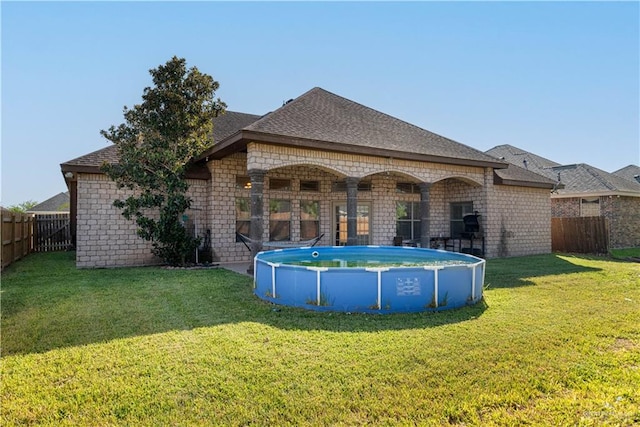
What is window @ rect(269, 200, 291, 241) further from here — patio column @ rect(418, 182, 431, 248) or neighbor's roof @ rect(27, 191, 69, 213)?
neighbor's roof @ rect(27, 191, 69, 213)

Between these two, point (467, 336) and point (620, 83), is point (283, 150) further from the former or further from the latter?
point (620, 83)

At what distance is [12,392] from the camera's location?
116 inches

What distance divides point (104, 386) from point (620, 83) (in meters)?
16.1

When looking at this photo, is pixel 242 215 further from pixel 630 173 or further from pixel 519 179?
pixel 630 173

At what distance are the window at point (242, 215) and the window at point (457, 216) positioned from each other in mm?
8232

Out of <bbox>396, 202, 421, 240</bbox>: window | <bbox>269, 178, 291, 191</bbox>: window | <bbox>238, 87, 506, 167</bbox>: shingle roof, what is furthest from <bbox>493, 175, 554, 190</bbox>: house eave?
<bbox>269, 178, 291, 191</bbox>: window

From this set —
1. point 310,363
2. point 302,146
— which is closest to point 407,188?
point 302,146

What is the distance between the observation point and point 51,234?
15797 millimetres

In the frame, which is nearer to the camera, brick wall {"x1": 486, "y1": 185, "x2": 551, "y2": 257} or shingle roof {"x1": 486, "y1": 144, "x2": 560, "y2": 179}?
brick wall {"x1": 486, "y1": 185, "x2": 551, "y2": 257}

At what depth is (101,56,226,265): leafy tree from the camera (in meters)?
9.50

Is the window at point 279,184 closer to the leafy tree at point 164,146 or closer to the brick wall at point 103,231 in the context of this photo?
the leafy tree at point 164,146

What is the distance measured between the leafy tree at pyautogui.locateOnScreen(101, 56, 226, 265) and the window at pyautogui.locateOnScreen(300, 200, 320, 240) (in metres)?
3.86

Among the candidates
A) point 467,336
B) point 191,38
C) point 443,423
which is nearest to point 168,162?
point 191,38

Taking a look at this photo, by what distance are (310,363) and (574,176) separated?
20.1 metres
